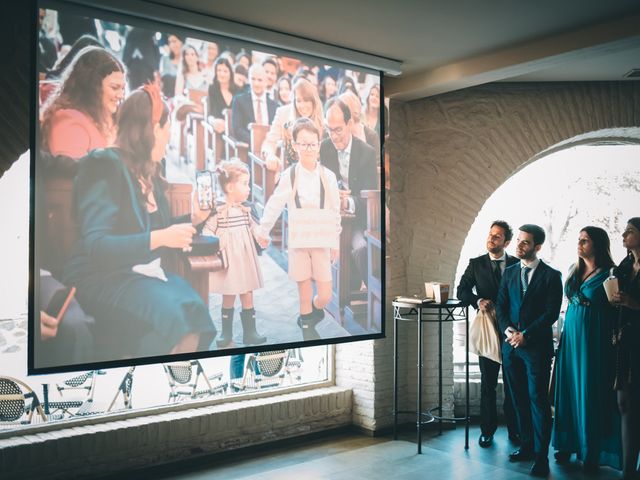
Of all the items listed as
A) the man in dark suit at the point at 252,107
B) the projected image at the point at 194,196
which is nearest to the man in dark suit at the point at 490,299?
the projected image at the point at 194,196

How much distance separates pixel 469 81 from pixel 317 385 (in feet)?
8.31

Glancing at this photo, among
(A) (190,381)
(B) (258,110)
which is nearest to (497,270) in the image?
(B) (258,110)

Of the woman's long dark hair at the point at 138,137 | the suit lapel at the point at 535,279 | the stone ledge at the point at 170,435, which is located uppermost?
the woman's long dark hair at the point at 138,137

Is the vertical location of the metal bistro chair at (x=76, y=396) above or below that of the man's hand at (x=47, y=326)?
below

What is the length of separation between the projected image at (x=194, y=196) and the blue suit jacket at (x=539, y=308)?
1.03 m

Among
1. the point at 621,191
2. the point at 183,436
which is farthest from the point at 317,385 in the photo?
the point at 621,191

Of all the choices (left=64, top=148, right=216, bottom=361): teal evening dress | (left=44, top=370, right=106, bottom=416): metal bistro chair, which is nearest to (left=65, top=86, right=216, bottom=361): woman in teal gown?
(left=64, top=148, right=216, bottom=361): teal evening dress

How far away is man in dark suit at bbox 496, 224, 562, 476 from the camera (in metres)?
4.23

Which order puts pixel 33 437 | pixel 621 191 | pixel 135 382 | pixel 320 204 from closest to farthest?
pixel 33 437, pixel 135 382, pixel 320 204, pixel 621 191

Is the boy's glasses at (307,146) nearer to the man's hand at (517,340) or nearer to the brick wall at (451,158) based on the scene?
the brick wall at (451,158)

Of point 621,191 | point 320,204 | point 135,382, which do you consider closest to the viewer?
point 135,382

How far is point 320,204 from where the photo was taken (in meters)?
4.60

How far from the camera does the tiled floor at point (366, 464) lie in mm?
4098

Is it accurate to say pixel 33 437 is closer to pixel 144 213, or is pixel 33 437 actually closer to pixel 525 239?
pixel 144 213
